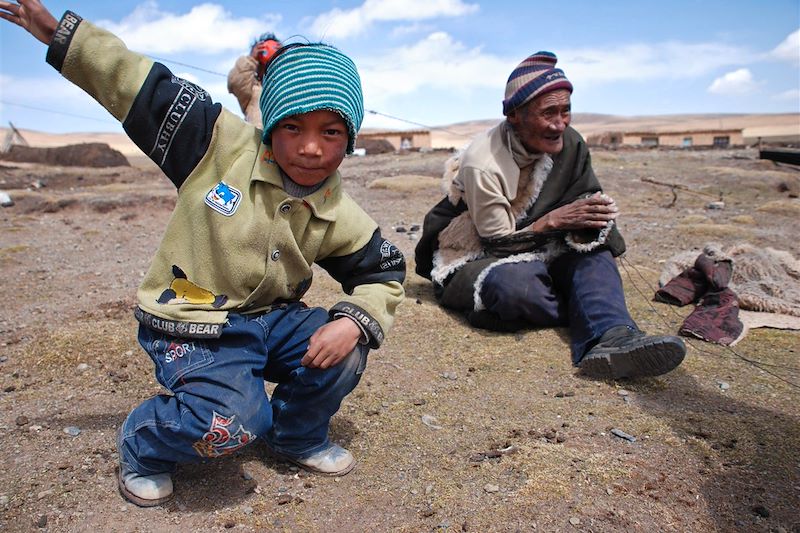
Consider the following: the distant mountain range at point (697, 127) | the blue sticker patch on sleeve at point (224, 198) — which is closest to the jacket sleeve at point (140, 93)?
→ the blue sticker patch on sleeve at point (224, 198)

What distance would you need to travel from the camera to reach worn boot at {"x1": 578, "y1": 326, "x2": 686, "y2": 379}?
9.20 ft

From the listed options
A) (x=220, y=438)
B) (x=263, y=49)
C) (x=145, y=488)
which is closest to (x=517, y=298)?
(x=220, y=438)

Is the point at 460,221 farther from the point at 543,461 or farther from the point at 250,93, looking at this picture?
the point at 250,93

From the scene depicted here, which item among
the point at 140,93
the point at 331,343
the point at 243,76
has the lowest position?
the point at 331,343

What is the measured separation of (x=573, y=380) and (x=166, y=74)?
213cm

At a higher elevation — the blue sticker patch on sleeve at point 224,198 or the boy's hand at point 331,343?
the blue sticker patch on sleeve at point 224,198

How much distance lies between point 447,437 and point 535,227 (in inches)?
64.3

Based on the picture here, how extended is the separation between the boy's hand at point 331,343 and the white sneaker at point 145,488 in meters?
0.56

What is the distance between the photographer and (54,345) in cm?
315

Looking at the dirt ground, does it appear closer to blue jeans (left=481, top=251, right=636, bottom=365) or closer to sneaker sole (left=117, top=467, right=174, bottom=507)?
sneaker sole (left=117, top=467, right=174, bottom=507)

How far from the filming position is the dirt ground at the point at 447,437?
2002 millimetres

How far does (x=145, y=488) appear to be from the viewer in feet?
6.70

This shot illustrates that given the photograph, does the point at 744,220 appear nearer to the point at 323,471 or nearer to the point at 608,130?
the point at 323,471

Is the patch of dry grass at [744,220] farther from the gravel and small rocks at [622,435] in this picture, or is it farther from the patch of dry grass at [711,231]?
the gravel and small rocks at [622,435]
